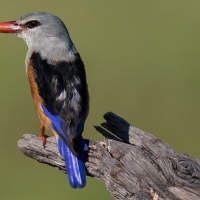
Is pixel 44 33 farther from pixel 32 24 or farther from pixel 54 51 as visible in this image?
pixel 54 51

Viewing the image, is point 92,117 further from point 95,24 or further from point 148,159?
point 148,159

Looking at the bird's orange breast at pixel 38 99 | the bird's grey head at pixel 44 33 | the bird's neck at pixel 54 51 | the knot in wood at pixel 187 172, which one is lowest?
the knot in wood at pixel 187 172

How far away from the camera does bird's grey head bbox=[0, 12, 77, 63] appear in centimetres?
684

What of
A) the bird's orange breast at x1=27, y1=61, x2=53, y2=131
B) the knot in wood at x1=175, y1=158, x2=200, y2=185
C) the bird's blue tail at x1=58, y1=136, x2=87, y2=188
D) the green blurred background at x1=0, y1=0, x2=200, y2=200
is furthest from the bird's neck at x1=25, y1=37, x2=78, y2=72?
the green blurred background at x1=0, y1=0, x2=200, y2=200

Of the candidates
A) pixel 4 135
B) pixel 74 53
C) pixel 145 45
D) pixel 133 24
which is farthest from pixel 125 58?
pixel 74 53

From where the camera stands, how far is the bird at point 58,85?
588 centimetres

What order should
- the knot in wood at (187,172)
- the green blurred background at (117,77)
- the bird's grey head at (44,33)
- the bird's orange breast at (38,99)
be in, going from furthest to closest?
the green blurred background at (117,77) → the bird's grey head at (44,33) → the bird's orange breast at (38,99) → the knot in wood at (187,172)

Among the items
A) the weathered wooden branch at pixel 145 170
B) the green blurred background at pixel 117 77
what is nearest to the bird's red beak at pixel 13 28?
the weathered wooden branch at pixel 145 170

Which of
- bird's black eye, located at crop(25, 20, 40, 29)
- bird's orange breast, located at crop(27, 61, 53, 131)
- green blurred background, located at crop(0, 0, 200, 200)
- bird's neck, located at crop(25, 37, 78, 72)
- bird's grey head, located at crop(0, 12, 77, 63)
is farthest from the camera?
green blurred background, located at crop(0, 0, 200, 200)

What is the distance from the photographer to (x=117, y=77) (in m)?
12.4

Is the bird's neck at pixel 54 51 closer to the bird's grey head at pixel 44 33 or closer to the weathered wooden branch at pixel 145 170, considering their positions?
the bird's grey head at pixel 44 33

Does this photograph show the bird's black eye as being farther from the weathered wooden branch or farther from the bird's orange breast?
the weathered wooden branch

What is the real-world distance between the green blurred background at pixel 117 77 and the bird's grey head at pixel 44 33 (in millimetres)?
2918

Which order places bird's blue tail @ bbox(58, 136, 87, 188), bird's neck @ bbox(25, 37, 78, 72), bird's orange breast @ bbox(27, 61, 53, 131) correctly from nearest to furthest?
1. bird's blue tail @ bbox(58, 136, 87, 188)
2. bird's orange breast @ bbox(27, 61, 53, 131)
3. bird's neck @ bbox(25, 37, 78, 72)
